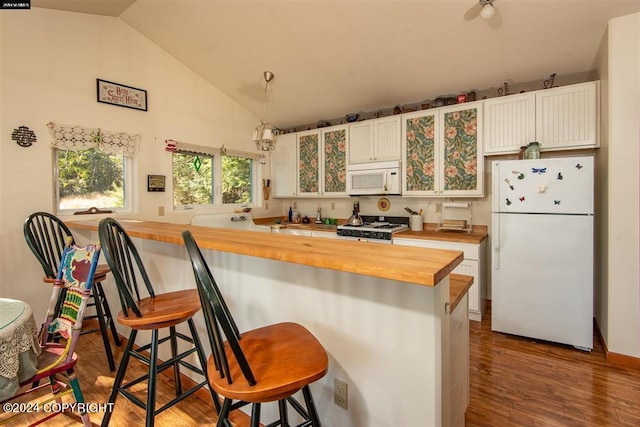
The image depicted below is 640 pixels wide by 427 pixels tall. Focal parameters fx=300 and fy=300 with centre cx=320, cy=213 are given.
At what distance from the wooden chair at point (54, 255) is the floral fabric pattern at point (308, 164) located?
8.49 ft

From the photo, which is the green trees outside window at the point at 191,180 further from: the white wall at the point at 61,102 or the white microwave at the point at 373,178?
the white microwave at the point at 373,178

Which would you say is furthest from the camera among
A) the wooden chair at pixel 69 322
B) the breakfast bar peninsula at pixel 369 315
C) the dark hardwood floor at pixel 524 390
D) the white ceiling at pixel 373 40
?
the white ceiling at pixel 373 40

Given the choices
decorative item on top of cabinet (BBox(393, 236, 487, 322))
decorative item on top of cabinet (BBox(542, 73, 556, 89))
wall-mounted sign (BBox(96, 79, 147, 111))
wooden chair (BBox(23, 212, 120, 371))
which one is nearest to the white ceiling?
decorative item on top of cabinet (BBox(542, 73, 556, 89))

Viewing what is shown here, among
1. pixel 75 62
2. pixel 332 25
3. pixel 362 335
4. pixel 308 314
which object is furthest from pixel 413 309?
pixel 75 62

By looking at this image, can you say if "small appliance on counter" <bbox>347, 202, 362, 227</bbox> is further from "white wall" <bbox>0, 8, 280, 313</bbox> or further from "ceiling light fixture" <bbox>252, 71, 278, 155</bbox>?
"white wall" <bbox>0, 8, 280, 313</bbox>

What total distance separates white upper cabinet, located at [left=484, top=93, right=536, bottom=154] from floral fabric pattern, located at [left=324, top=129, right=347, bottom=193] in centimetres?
163

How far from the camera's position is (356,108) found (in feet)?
12.6

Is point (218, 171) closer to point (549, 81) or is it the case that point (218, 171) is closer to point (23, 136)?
point (23, 136)

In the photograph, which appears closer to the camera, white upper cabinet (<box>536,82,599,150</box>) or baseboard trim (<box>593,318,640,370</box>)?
baseboard trim (<box>593,318,640,370</box>)

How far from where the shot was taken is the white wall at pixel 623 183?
2.09m

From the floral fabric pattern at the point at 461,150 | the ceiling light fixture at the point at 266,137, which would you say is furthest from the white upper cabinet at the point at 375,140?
the ceiling light fixture at the point at 266,137

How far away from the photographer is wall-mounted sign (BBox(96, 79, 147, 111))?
292 cm

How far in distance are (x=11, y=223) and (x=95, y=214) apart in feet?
1.91

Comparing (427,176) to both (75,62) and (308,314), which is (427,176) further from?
(75,62)
